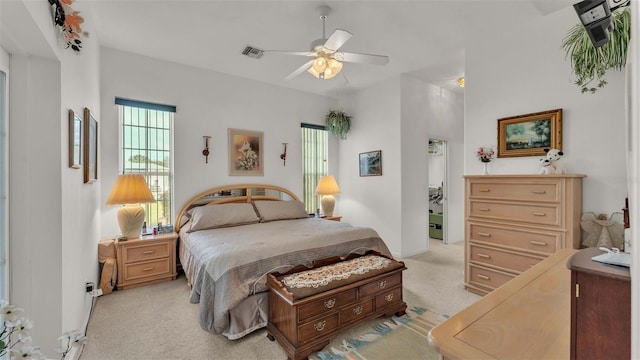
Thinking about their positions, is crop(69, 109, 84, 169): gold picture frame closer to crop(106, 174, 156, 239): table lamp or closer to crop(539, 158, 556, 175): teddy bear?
crop(106, 174, 156, 239): table lamp

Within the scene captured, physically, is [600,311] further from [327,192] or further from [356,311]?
[327,192]

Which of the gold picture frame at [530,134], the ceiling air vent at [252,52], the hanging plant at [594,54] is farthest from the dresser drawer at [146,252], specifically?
the hanging plant at [594,54]

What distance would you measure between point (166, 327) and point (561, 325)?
2.70 meters

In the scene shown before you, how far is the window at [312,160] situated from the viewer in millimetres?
5133

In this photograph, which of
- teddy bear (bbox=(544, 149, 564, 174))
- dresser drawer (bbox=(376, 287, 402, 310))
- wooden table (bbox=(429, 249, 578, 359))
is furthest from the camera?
teddy bear (bbox=(544, 149, 564, 174))

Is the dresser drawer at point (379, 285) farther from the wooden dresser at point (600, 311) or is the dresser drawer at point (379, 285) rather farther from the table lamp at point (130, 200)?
the table lamp at point (130, 200)

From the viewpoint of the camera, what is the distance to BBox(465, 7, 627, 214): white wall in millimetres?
2416

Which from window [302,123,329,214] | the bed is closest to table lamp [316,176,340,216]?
window [302,123,329,214]

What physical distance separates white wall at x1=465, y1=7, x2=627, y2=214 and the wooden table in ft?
6.63

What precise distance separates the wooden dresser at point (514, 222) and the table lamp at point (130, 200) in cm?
373

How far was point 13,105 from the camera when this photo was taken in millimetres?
1429

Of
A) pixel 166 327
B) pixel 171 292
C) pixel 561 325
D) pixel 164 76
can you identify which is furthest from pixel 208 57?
pixel 561 325

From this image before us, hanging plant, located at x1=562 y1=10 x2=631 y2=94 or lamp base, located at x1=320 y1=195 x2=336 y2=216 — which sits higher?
hanging plant, located at x1=562 y1=10 x2=631 y2=94

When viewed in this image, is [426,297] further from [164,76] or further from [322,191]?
[164,76]
